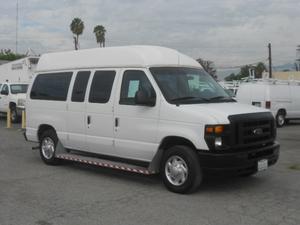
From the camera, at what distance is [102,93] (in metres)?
9.18

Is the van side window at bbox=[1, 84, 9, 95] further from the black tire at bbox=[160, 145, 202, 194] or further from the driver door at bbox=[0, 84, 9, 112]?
the black tire at bbox=[160, 145, 202, 194]

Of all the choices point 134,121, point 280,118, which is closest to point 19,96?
point 280,118

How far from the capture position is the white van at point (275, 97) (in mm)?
20609

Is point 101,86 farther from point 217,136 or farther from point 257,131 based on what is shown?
point 257,131

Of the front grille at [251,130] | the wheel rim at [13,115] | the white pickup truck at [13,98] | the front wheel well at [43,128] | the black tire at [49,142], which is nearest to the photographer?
the front grille at [251,130]

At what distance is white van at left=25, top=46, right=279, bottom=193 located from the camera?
7.54 metres

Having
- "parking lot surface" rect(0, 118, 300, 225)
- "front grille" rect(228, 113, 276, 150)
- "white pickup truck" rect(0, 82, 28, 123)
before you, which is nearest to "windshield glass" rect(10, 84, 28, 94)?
"white pickup truck" rect(0, 82, 28, 123)

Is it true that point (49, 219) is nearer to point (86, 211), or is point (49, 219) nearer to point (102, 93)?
point (86, 211)

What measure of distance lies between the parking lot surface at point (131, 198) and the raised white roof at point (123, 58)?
2059 mm

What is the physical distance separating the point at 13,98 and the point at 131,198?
1637 centimetres

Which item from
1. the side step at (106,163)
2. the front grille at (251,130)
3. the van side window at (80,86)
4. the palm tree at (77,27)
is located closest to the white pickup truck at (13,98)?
the side step at (106,163)

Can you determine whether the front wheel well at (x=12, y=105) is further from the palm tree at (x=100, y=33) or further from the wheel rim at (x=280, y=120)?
the palm tree at (x=100, y=33)

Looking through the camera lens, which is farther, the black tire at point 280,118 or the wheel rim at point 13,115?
the wheel rim at point 13,115

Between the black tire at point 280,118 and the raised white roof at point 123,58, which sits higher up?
the raised white roof at point 123,58
